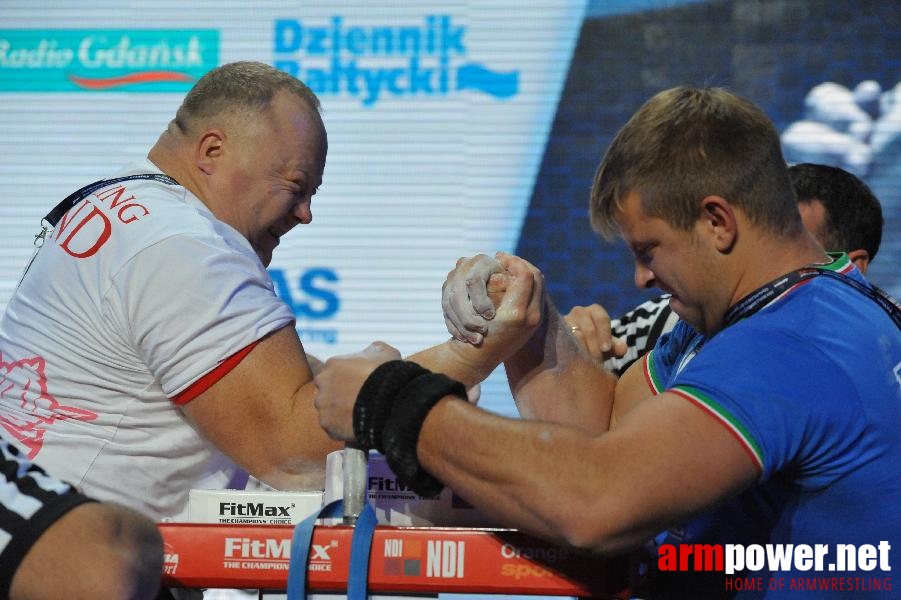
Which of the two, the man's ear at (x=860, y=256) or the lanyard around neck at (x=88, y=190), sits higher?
the man's ear at (x=860, y=256)

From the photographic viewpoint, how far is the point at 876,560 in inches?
49.5

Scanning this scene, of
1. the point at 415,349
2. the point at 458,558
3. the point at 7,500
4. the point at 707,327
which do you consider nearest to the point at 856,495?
the point at 707,327

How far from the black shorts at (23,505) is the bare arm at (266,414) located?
43 centimetres

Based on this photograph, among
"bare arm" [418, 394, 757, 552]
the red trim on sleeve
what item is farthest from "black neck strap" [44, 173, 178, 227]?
"bare arm" [418, 394, 757, 552]

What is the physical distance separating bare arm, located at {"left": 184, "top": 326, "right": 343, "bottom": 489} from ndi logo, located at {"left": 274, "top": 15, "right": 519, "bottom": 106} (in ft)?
9.51

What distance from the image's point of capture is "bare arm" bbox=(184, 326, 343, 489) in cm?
152

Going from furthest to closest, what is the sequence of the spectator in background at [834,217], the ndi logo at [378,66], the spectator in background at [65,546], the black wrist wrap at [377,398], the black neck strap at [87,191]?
the ndi logo at [378,66] < the spectator in background at [834,217] < the black neck strap at [87,191] < the black wrist wrap at [377,398] < the spectator in background at [65,546]

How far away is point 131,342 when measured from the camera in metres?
1.59

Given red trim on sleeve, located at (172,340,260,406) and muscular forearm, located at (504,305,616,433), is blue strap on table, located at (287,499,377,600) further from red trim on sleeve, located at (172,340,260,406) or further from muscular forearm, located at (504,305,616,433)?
muscular forearm, located at (504,305,616,433)

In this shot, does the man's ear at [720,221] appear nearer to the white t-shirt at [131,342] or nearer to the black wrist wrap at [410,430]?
the black wrist wrap at [410,430]

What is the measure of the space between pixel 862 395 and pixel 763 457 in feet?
0.55

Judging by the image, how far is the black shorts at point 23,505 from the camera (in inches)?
40.2

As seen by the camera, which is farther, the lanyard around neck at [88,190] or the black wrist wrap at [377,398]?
the lanyard around neck at [88,190]

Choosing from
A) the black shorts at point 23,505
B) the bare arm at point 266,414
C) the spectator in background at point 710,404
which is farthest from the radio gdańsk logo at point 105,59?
the black shorts at point 23,505
